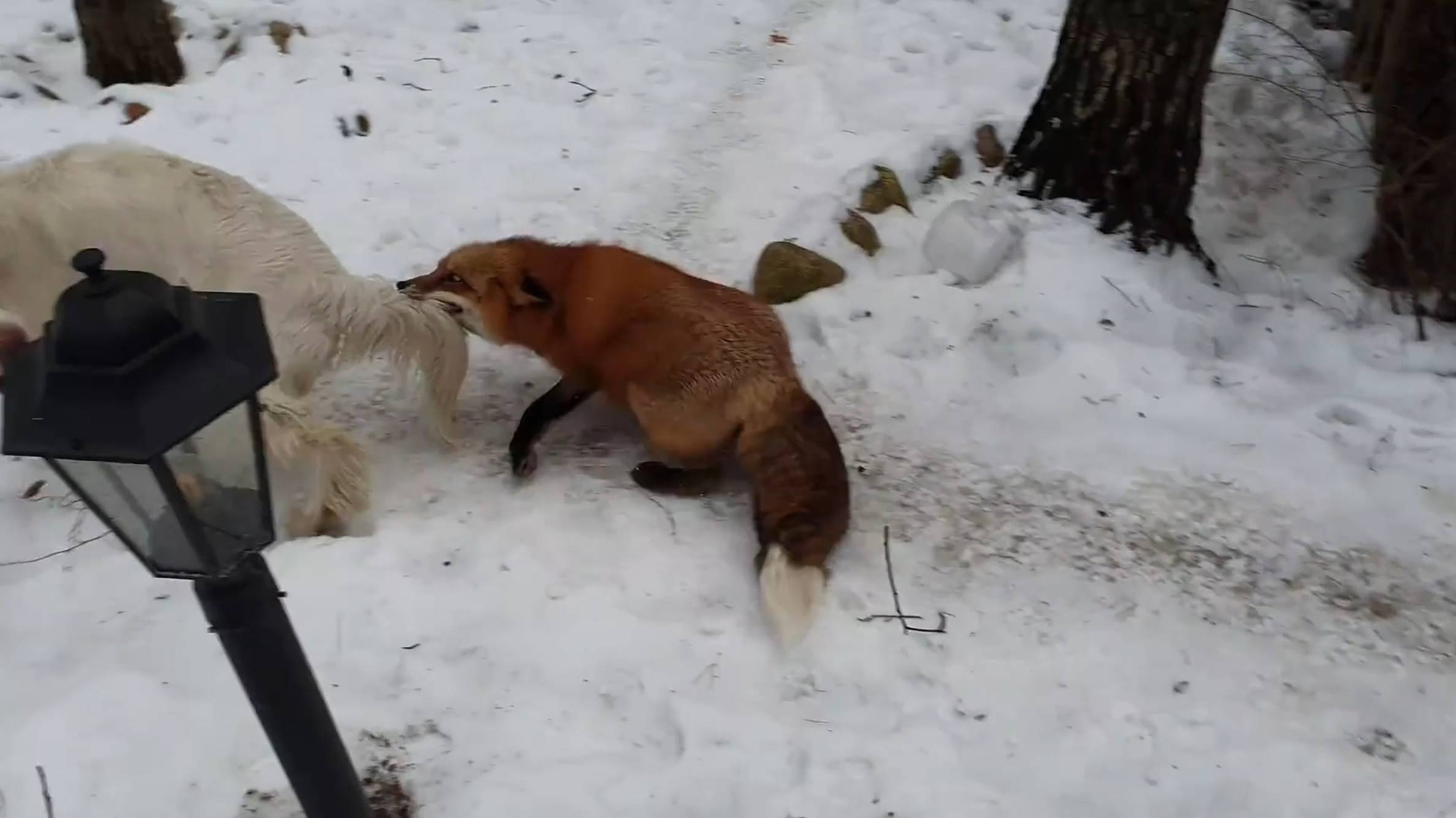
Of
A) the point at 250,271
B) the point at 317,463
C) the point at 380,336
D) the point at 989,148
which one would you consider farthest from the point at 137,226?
the point at 989,148

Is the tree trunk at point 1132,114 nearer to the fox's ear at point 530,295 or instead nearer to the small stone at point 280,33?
the fox's ear at point 530,295

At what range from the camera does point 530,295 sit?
11.7 feet

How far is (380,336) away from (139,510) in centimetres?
199

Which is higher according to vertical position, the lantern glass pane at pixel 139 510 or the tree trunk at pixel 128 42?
the lantern glass pane at pixel 139 510

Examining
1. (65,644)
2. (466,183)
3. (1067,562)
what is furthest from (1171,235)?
(65,644)

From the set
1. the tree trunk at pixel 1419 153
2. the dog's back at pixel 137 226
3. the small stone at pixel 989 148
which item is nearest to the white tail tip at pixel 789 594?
the dog's back at pixel 137 226

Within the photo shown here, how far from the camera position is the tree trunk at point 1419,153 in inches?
164

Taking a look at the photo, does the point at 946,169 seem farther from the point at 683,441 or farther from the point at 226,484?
the point at 226,484

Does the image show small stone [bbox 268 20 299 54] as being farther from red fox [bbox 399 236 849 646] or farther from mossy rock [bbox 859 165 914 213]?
mossy rock [bbox 859 165 914 213]

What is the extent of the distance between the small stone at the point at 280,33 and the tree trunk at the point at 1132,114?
421 cm

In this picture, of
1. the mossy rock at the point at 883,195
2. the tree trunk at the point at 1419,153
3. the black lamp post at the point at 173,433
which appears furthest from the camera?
the mossy rock at the point at 883,195

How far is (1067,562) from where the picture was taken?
10.9ft

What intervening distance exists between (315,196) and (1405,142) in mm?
4852

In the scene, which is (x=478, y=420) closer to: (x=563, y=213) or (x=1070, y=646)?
(x=563, y=213)
